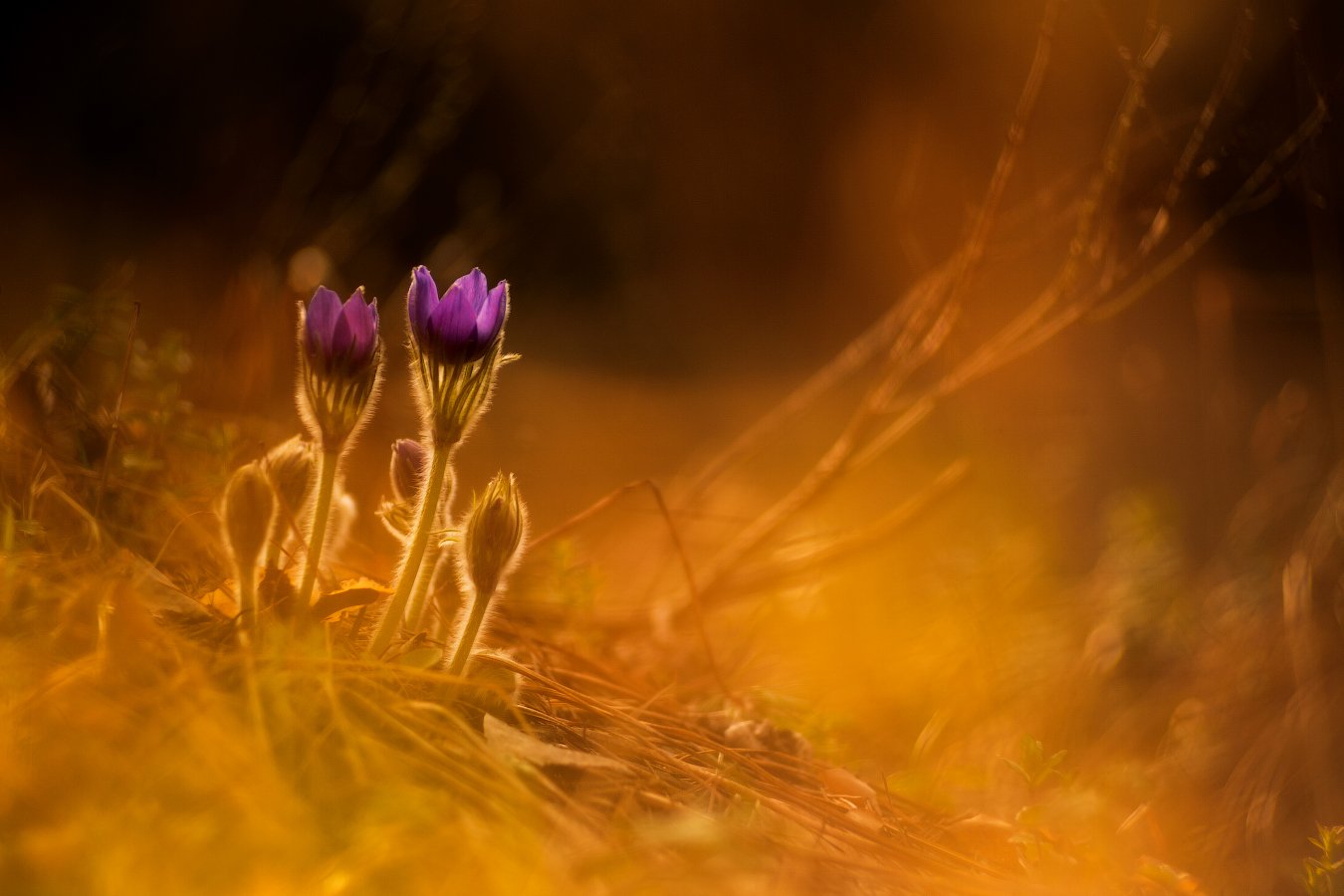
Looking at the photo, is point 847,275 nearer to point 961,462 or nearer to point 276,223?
point 276,223

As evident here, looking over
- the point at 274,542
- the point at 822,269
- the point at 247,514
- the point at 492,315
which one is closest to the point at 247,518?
the point at 247,514

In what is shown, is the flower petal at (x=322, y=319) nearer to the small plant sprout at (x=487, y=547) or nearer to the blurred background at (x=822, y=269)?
the small plant sprout at (x=487, y=547)

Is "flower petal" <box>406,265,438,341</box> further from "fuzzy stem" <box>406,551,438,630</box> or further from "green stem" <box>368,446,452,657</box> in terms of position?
"fuzzy stem" <box>406,551,438,630</box>

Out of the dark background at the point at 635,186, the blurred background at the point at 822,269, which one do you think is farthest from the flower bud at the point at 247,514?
the dark background at the point at 635,186

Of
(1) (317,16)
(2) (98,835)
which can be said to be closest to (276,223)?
(1) (317,16)

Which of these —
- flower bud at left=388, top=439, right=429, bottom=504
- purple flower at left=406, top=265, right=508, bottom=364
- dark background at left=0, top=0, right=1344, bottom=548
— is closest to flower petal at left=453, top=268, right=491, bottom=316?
purple flower at left=406, top=265, right=508, bottom=364

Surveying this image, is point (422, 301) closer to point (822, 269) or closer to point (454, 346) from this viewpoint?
point (454, 346)
